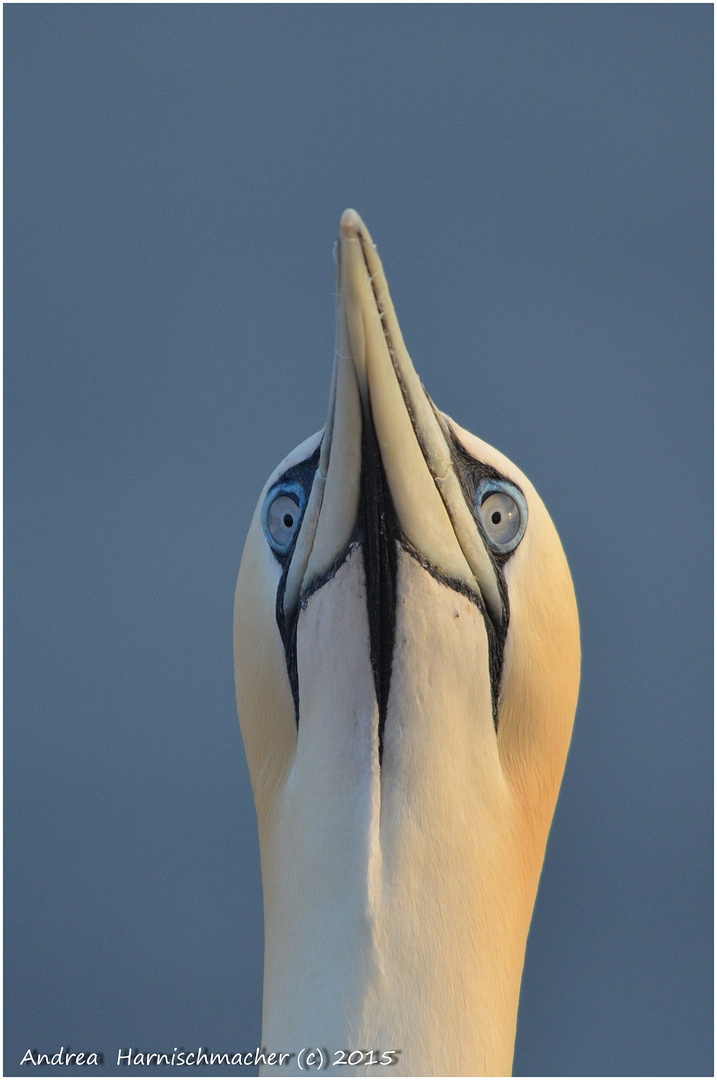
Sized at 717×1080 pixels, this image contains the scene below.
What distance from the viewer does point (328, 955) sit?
2.53 m

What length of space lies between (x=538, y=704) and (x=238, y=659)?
718 millimetres

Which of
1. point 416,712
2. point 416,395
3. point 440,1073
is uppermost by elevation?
point 416,395

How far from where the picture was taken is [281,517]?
2740 mm

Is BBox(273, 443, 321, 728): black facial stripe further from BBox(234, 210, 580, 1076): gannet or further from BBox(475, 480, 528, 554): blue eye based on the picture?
BBox(475, 480, 528, 554): blue eye

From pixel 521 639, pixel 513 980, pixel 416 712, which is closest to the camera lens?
pixel 416 712

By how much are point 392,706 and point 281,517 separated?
54cm

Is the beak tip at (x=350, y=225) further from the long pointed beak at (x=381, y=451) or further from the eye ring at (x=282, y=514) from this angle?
the eye ring at (x=282, y=514)

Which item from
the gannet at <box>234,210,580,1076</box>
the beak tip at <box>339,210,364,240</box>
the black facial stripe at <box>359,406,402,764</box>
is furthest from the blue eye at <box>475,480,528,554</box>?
the beak tip at <box>339,210,364,240</box>

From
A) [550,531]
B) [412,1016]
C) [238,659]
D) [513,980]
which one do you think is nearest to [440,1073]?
[412,1016]

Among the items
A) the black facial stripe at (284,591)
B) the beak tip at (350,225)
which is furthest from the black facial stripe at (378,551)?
the beak tip at (350,225)

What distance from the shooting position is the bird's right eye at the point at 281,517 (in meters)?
2.71

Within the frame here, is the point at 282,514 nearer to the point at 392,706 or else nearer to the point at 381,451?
the point at 381,451

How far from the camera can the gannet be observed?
8.00 feet

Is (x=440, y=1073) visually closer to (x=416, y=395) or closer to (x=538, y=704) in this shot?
(x=538, y=704)
